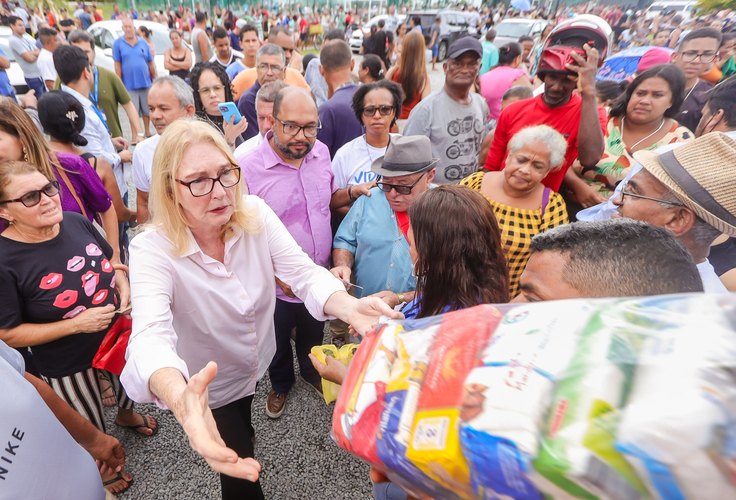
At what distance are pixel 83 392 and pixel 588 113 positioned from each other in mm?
3531

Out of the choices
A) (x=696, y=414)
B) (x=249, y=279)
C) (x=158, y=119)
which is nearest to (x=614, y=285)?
(x=696, y=414)

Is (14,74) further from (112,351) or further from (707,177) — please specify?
(707,177)

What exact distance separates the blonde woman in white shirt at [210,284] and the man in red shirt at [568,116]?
A: 6.64 ft

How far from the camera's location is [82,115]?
9.32ft

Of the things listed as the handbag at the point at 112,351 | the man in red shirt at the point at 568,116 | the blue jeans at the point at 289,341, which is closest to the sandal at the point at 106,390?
the handbag at the point at 112,351

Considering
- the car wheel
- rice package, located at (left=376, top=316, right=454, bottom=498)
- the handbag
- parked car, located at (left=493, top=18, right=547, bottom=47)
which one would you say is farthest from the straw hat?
the car wheel

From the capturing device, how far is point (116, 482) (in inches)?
90.6

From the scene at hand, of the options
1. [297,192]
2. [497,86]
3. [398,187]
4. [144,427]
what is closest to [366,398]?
[398,187]

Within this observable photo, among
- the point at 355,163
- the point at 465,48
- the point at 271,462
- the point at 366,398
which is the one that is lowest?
the point at 271,462

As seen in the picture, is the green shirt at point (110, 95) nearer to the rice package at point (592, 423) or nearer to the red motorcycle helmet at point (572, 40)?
the red motorcycle helmet at point (572, 40)

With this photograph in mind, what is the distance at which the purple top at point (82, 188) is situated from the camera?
Answer: 8.03 ft

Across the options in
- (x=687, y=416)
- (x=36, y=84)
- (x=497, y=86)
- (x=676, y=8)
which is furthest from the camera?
(x=676, y=8)

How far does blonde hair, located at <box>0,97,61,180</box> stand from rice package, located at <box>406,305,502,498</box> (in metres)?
2.40

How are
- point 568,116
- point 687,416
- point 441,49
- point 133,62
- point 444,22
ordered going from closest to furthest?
point 687,416
point 568,116
point 133,62
point 441,49
point 444,22
